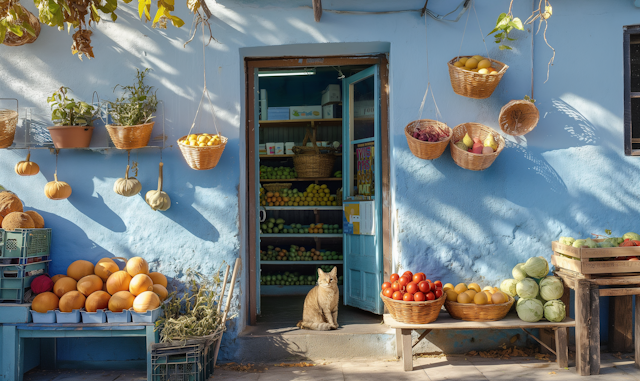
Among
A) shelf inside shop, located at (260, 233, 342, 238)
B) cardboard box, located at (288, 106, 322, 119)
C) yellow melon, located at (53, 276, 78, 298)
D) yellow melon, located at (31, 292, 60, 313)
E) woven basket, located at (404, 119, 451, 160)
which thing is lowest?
yellow melon, located at (31, 292, 60, 313)

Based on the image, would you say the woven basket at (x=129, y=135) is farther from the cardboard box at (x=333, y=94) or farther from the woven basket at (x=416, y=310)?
the cardboard box at (x=333, y=94)

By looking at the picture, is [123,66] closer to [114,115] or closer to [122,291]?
[114,115]

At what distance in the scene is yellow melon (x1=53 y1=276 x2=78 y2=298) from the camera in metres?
3.92

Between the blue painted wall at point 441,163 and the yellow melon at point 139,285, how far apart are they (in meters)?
0.40

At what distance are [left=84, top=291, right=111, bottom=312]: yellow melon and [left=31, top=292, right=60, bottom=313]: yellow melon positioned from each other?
0.27 m

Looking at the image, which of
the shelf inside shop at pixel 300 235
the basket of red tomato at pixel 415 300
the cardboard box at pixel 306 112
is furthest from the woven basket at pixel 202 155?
the cardboard box at pixel 306 112

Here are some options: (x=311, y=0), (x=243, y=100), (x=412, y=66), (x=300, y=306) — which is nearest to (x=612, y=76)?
(x=412, y=66)

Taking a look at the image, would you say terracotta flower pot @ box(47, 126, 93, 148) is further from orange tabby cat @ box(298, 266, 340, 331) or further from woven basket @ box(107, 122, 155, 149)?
orange tabby cat @ box(298, 266, 340, 331)

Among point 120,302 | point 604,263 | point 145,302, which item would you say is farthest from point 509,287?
point 120,302

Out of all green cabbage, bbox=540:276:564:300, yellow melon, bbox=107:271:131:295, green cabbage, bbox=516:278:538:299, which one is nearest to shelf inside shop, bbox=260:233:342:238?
yellow melon, bbox=107:271:131:295

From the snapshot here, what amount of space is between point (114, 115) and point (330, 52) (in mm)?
2183

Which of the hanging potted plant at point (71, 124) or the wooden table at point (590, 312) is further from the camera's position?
the hanging potted plant at point (71, 124)

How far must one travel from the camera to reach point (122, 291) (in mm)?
3881

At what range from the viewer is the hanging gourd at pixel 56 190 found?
4.14m
